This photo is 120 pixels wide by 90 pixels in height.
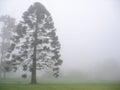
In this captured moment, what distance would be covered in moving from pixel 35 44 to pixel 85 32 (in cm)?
105

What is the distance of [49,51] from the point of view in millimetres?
3951

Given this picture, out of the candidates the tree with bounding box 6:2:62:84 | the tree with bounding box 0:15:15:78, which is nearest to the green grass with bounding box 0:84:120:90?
the tree with bounding box 6:2:62:84

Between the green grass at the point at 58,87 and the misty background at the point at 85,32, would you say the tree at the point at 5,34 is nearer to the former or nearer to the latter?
the misty background at the point at 85,32

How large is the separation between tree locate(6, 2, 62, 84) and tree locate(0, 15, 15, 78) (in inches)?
3.6

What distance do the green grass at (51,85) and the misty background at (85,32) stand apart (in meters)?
0.16

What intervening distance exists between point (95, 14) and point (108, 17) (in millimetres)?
293

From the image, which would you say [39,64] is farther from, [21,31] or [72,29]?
[72,29]

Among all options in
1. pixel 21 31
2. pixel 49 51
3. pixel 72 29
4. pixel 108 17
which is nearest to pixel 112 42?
pixel 108 17

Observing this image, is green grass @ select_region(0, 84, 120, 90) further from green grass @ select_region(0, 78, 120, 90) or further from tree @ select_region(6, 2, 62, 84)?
tree @ select_region(6, 2, 62, 84)

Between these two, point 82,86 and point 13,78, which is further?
point 82,86

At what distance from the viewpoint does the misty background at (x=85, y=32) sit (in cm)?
403

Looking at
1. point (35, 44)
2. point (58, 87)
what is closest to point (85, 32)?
point (35, 44)

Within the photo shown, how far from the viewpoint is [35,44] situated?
12.9ft

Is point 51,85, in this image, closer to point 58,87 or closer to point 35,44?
point 58,87
